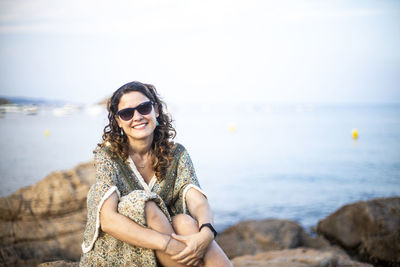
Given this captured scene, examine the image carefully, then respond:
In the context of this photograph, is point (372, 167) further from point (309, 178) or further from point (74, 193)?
point (74, 193)

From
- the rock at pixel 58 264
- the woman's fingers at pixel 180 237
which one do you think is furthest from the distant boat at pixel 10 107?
the woman's fingers at pixel 180 237

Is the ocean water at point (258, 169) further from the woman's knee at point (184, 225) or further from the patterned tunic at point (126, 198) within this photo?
the woman's knee at point (184, 225)

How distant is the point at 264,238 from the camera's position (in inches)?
229


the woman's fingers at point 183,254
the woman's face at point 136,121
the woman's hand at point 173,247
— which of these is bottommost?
the woman's fingers at point 183,254

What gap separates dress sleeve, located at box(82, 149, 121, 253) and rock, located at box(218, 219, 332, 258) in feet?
11.8

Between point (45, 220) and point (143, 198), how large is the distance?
3.38 m

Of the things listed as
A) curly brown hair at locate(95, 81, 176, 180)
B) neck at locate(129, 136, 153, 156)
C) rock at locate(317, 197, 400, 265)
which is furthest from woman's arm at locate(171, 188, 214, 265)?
rock at locate(317, 197, 400, 265)

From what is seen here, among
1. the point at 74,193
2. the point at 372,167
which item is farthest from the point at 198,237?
the point at 372,167

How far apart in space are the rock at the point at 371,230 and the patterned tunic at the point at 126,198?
380 centimetres

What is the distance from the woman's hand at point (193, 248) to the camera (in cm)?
239

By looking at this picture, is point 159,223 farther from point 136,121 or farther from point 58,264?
point 58,264

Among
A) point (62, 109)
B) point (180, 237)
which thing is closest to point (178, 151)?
point (180, 237)

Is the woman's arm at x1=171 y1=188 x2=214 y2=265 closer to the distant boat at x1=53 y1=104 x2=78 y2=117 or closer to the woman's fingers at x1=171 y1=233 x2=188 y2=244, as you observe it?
the woman's fingers at x1=171 y1=233 x2=188 y2=244

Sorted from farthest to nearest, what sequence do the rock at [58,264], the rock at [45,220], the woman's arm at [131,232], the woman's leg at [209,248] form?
the rock at [45,220], the rock at [58,264], the woman's leg at [209,248], the woman's arm at [131,232]
